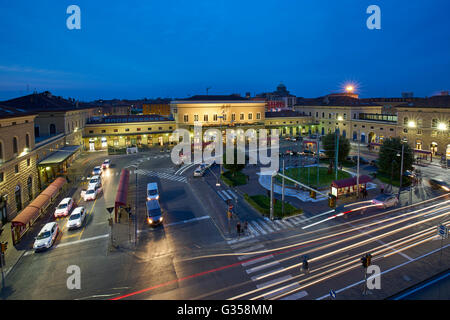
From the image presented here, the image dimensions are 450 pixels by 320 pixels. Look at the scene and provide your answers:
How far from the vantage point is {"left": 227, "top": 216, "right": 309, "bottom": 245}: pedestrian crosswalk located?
22.4 metres

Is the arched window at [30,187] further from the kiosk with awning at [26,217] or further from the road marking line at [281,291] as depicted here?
the road marking line at [281,291]

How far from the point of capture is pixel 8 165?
26781 millimetres

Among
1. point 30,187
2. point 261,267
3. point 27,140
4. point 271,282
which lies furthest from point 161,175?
point 271,282

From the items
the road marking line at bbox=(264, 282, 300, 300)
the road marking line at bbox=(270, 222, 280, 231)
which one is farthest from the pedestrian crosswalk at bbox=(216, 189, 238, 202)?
the road marking line at bbox=(264, 282, 300, 300)

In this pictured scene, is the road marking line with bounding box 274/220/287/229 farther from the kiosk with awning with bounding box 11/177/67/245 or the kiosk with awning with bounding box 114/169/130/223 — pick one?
the kiosk with awning with bounding box 11/177/67/245

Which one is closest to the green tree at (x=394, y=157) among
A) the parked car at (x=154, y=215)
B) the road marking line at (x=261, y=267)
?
the road marking line at (x=261, y=267)

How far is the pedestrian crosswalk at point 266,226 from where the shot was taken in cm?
2244

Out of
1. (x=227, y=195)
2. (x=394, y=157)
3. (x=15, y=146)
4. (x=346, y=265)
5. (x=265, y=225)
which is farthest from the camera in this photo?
(x=394, y=157)

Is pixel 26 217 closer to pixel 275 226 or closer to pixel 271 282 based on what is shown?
pixel 271 282

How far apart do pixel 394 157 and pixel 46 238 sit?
39754 millimetres

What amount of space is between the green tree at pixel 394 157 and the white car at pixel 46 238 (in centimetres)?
3747

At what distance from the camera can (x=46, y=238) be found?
21.2 metres

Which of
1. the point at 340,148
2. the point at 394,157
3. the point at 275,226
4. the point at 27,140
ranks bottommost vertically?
the point at 275,226
